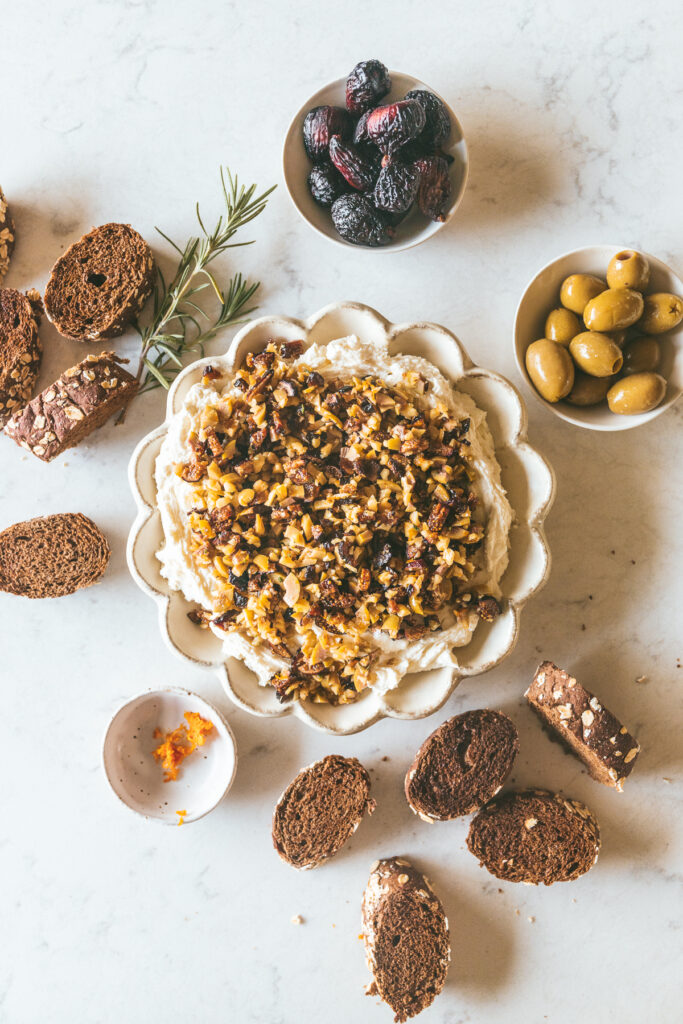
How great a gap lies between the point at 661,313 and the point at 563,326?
0.79 feet

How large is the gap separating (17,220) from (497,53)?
4.84ft

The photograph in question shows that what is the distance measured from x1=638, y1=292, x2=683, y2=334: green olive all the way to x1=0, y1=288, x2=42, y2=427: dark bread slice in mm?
1655

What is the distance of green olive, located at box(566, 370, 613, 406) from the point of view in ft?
6.93

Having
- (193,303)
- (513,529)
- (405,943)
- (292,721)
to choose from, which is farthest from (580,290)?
(405,943)

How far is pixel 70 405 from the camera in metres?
2.18

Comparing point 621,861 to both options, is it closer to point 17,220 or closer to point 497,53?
point 497,53

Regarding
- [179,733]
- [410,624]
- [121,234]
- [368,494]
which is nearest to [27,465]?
[121,234]

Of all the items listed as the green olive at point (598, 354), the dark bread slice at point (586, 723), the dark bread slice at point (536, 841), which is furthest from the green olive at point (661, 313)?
the dark bread slice at point (536, 841)

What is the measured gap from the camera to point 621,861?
93.6 inches

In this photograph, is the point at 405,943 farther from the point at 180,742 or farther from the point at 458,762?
the point at 180,742

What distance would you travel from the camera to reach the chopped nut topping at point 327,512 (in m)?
1.92

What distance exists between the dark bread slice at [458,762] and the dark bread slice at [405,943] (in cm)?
23

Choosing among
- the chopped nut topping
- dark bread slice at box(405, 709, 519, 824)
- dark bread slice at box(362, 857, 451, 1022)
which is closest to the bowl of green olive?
the chopped nut topping

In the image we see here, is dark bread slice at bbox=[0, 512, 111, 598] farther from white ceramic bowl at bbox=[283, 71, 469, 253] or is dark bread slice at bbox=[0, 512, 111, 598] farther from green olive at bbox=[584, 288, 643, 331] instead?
green olive at bbox=[584, 288, 643, 331]
